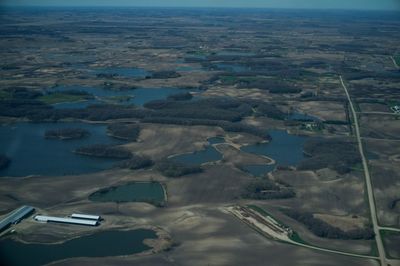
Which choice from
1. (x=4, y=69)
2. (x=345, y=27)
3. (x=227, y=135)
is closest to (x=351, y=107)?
(x=227, y=135)

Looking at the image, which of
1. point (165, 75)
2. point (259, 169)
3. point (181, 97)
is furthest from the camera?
point (165, 75)

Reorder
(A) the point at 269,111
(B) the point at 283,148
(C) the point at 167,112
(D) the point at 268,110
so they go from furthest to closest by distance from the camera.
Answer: (D) the point at 268,110 < (A) the point at 269,111 < (C) the point at 167,112 < (B) the point at 283,148

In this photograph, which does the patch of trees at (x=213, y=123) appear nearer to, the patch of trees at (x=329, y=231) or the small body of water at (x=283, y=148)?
the small body of water at (x=283, y=148)

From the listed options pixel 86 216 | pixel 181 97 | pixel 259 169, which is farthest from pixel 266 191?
pixel 181 97

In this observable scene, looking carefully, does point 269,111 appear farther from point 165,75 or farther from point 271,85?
point 165,75

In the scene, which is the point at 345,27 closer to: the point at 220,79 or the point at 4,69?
the point at 220,79

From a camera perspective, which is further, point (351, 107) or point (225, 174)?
point (351, 107)
